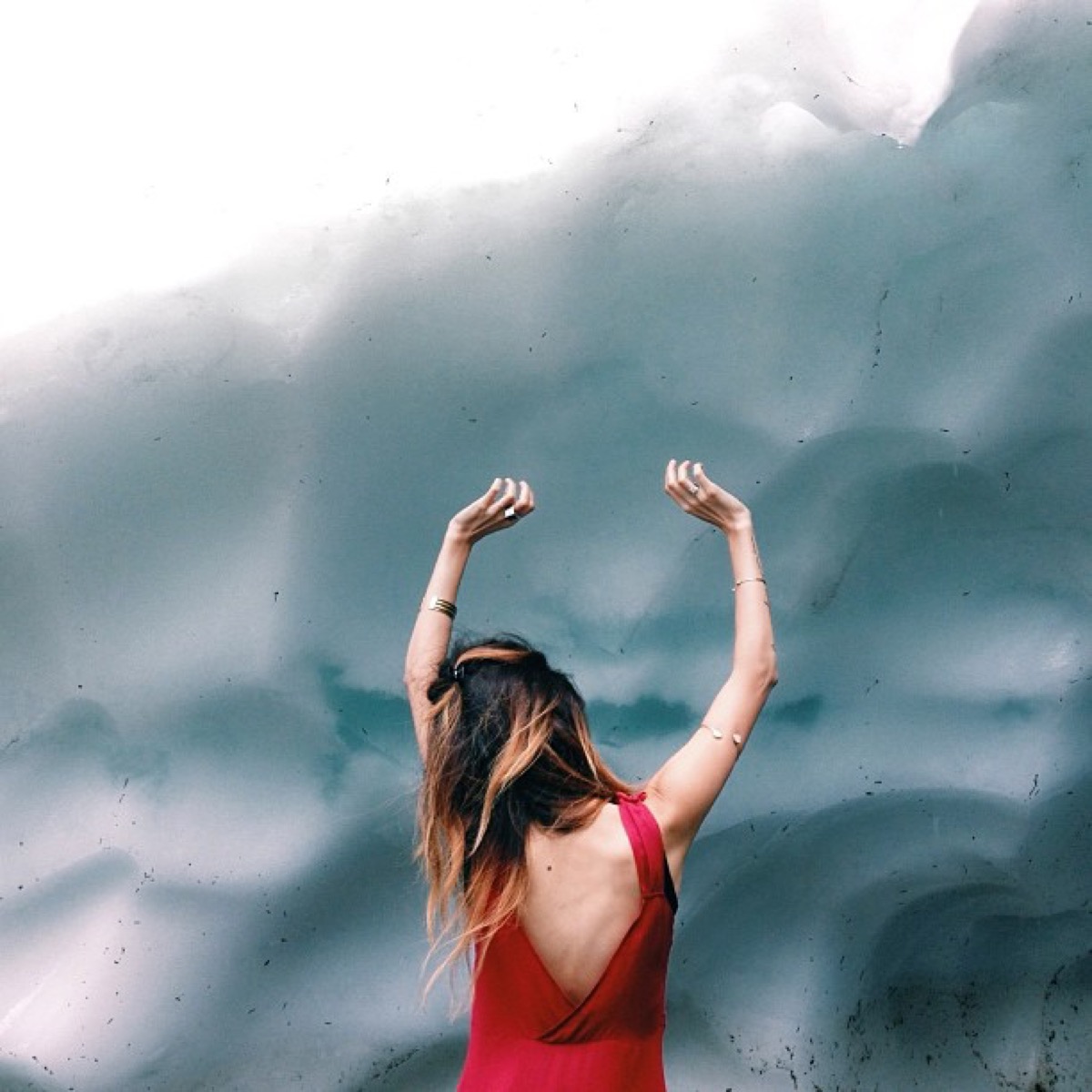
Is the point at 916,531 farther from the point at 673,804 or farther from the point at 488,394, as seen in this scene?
the point at 673,804

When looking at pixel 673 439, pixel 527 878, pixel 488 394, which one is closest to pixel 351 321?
pixel 488 394

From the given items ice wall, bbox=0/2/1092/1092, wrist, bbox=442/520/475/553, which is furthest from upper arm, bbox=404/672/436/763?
ice wall, bbox=0/2/1092/1092

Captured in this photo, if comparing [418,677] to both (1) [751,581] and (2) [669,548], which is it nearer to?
(1) [751,581]

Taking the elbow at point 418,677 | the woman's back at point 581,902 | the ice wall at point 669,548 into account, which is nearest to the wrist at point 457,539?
the elbow at point 418,677

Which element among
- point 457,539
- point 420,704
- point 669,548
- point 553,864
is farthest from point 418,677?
point 669,548

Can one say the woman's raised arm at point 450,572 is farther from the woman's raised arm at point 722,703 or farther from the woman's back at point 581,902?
the woman's back at point 581,902

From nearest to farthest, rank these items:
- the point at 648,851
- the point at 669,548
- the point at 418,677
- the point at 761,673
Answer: the point at 648,851
the point at 761,673
the point at 418,677
the point at 669,548

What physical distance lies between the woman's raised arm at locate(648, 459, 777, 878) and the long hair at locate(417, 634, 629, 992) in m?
0.07

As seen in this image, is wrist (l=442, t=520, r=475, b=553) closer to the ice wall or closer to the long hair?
the long hair

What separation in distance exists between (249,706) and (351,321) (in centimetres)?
59

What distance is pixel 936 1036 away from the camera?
79.9 inches

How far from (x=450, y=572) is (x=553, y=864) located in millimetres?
387

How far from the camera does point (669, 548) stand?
205cm

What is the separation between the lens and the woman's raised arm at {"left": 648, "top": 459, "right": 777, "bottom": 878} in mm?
1227
